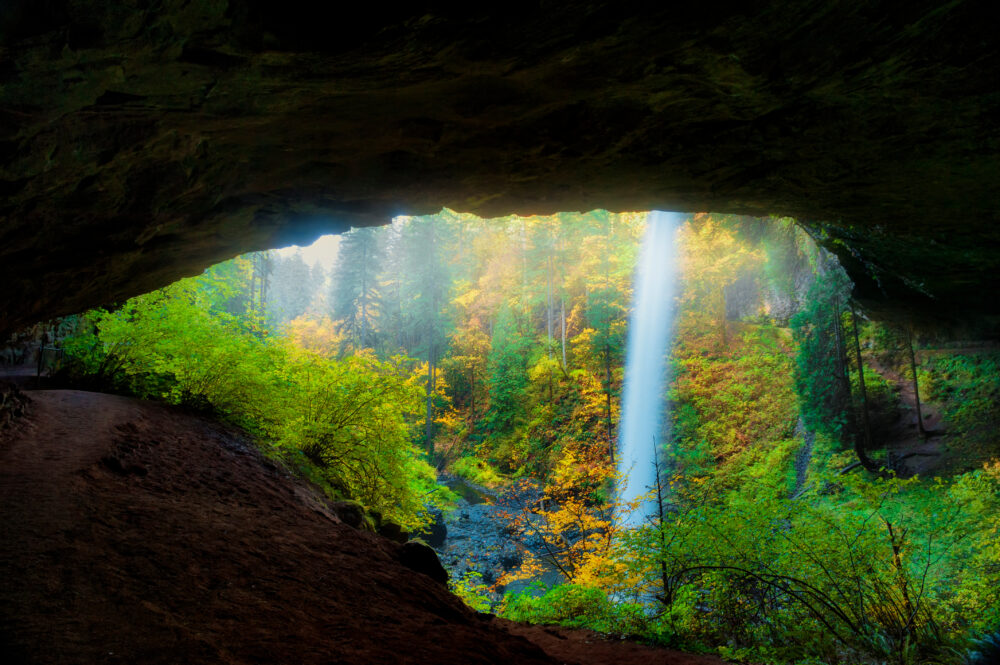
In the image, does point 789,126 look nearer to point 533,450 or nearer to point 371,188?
point 371,188

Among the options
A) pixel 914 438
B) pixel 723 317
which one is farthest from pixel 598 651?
pixel 723 317

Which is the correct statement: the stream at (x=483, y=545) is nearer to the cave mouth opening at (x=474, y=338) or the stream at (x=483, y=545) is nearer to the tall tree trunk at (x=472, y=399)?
the cave mouth opening at (x=474, y=338)

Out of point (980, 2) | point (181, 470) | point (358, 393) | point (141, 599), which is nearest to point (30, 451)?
point (181, 470)

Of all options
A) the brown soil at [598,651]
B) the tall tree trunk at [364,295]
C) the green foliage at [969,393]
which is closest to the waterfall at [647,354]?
the green foliage at [969,393]

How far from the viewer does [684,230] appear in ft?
75.0

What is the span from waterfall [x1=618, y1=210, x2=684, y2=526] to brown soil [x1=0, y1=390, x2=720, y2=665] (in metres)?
13.2

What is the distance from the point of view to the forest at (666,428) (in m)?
5.86

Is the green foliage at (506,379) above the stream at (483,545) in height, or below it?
above

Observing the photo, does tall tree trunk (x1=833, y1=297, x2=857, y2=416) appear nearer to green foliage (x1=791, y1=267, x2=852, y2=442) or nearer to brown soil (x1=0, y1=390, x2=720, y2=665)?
green foliage (x1=791, y1=267, x2=852, y2=442)

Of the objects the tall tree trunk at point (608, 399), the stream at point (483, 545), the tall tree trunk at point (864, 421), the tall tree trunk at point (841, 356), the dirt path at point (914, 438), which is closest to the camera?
the dirt path at point (914, 438)

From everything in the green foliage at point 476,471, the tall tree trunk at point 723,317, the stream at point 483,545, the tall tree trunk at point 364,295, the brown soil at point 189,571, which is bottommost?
the stream at point 483,545

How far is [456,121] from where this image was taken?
472 cm

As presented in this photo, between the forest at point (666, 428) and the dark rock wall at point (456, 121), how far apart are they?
2.96 m

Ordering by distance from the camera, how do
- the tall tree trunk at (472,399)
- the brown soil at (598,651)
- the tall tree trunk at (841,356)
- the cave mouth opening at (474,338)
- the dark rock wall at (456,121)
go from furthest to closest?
the tall tree trunk at (472,399), the tall tree trunk at (841,356), the cave mouth opening at (474,338), the brown soil at (598,651), the dark rock wall at (456,121)
